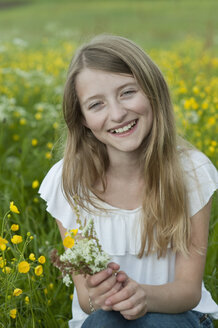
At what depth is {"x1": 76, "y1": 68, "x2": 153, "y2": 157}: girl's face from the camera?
1.70 metres

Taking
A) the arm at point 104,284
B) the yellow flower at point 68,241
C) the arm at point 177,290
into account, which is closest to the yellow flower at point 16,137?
the arm at point 177,290

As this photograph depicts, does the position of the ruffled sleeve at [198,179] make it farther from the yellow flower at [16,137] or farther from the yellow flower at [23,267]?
the yellow flower at [16,137]

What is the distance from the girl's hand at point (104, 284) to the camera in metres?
1.30

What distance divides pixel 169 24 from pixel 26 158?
1275cm

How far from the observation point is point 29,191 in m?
2.81

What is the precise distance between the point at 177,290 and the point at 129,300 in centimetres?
30

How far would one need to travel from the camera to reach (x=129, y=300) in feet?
4.63

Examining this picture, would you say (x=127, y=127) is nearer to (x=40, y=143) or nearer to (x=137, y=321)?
(x=137, y=321)

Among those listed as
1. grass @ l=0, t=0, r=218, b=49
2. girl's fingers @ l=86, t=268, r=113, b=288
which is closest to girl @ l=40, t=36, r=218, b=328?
girl's fingers @ l=86, t=268, r=113, b=288

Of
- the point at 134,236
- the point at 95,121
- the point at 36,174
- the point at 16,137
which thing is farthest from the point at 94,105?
the point at 16,137

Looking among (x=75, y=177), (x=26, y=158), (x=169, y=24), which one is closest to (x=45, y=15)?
(x=169, y=24)

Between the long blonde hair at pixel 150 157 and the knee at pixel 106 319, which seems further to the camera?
the long blonde hair at pixel 150 157

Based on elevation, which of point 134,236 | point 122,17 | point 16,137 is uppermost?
point 122,17

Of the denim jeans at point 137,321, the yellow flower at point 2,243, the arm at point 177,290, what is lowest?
the denim jeans at point 137,321
